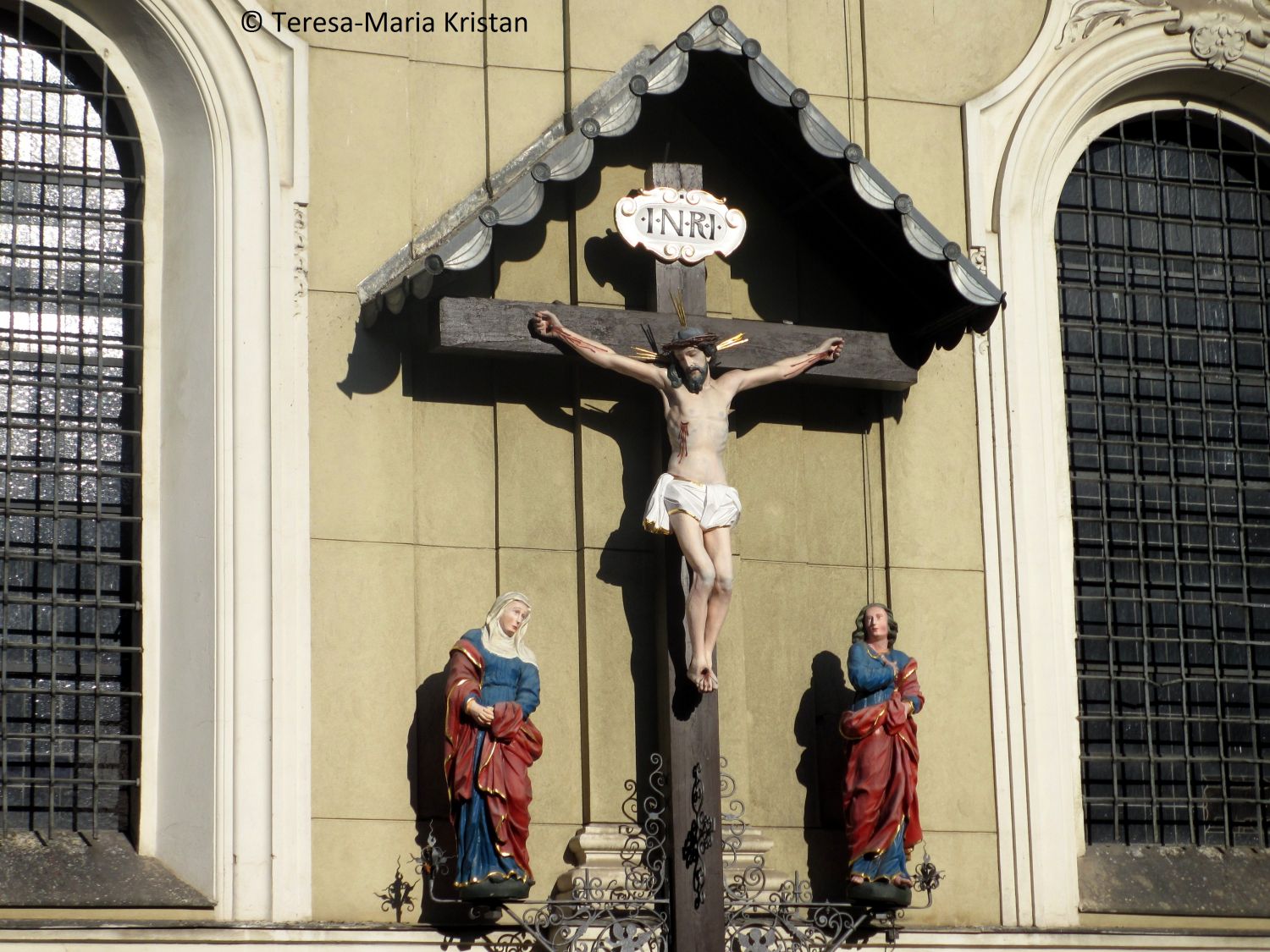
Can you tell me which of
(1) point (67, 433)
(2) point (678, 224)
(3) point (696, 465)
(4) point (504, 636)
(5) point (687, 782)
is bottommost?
(5) point (687, 782)

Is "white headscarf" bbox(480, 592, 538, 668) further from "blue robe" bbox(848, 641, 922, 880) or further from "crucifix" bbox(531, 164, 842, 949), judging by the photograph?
"blue robe" bbox(848, 641, 922, 880)

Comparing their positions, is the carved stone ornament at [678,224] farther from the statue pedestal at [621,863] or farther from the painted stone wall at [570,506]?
the statue pedestal at [621,863]

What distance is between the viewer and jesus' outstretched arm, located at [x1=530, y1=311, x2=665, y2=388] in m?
11.5

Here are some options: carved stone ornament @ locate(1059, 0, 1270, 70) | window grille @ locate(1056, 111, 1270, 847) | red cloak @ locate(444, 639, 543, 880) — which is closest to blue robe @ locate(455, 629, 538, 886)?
red cloak @ locate(444, 639, 543, 880)

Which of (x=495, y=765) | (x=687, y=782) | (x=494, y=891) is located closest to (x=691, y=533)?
(x=687, y=782)

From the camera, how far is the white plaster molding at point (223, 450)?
11.3m

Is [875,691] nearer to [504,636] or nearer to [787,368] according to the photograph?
[787,368]

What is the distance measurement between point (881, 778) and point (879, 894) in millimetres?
498

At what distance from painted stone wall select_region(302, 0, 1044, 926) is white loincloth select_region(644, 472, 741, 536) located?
0.47 m

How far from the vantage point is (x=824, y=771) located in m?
12.0

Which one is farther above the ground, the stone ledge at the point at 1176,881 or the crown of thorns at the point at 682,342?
the crown of thorns at the point at 682,342

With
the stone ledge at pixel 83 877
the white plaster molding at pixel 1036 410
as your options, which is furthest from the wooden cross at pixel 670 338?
the stone ledge at pixel 83 877

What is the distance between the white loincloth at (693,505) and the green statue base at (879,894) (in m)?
Answer: 1.64

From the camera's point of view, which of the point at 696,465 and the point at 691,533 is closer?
the point at 691,533
